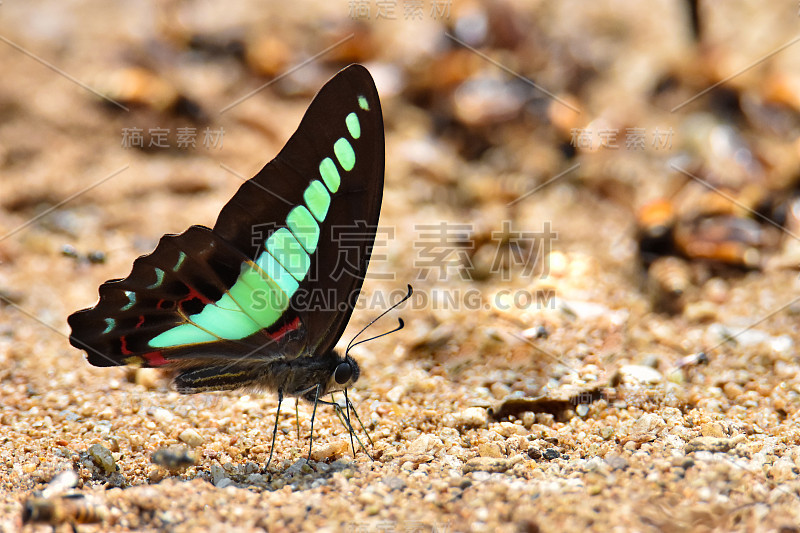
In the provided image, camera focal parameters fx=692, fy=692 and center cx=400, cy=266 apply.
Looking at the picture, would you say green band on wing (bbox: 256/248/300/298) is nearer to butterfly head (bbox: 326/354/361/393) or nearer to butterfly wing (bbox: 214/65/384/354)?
butterfly wing (bbox: 214/65/384/354)

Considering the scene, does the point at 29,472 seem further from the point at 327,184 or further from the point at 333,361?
the point at 327,184

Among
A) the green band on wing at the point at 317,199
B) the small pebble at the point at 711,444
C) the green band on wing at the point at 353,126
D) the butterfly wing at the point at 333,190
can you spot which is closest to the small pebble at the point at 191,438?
the butterfly wing at the point at 333,190

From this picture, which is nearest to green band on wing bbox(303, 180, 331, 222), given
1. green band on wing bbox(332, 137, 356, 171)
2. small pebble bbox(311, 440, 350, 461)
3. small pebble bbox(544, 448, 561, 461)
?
green band on wing bbox(332, 137, 356, 171)

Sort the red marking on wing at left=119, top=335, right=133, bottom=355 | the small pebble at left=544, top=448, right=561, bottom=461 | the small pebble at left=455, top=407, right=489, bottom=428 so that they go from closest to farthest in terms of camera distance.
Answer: the small pebble at left=544, top=448, right=561, bottom=461 < the red marking on wing at left=119, top=335, right=133, bottom=355 < the small pebble at left=455, top=407, right=489, bottom=428

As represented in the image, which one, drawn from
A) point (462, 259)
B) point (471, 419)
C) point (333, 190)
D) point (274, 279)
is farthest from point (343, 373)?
point (462, 259)

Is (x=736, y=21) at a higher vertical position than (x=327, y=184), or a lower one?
higher

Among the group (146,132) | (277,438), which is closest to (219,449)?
(277,438)

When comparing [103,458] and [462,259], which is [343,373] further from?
[462,259]
